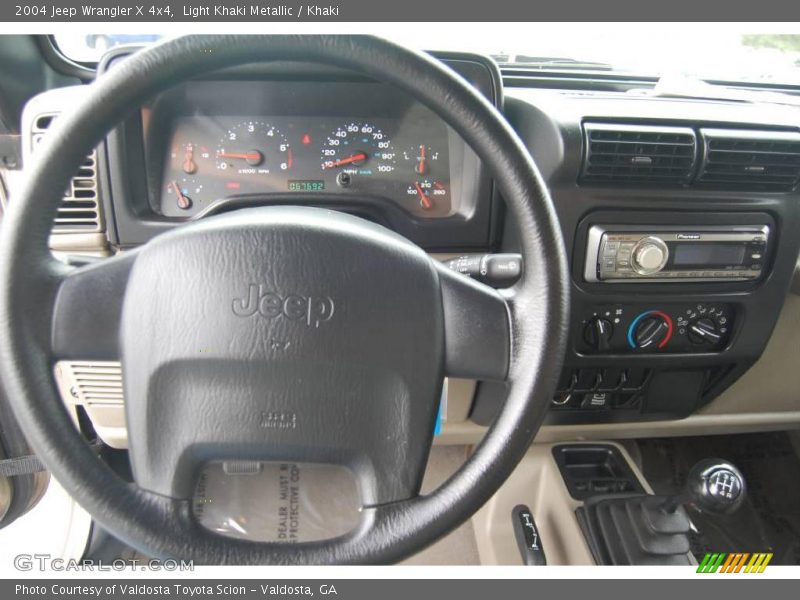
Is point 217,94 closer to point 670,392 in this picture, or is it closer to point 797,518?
point 670,392

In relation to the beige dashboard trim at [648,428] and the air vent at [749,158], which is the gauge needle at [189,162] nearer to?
the beige dashboard trim at [648,428]

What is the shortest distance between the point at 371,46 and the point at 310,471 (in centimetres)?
58

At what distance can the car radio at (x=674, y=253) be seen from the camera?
1097 millimetres

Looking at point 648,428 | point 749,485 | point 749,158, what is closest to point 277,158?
point 749,158

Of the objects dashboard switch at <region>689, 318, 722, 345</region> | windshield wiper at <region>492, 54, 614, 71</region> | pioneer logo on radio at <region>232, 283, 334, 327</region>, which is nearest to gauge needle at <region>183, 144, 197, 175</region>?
pioneer logo on radio at <region>232, 283, 334, 327</region>

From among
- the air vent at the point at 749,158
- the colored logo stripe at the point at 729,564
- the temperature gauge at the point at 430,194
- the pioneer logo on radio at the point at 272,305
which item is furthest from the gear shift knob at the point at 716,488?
the pioneer logo on radio at the point at 272,305

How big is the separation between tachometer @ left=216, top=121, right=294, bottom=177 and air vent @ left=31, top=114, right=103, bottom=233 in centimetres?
22

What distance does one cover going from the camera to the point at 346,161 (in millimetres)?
1107

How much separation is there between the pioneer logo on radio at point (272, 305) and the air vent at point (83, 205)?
1.72ft

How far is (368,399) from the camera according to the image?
73cm

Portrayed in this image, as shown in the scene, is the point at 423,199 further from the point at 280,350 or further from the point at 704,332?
the point at 704,332

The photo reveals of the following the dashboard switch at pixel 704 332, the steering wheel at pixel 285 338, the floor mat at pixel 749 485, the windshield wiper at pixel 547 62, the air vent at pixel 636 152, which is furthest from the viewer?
the floor mat at pixel 749 485

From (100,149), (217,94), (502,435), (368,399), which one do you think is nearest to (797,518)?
(502,435)

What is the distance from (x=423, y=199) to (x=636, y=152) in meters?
0.40
